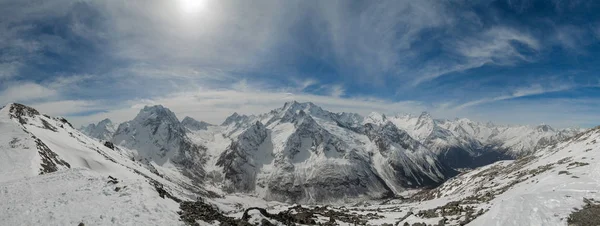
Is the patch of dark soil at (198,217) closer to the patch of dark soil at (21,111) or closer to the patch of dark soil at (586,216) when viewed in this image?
the patch of dark soil at (586,216)

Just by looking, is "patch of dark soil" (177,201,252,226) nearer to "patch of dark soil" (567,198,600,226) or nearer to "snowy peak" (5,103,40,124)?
"patch of dark soil" (567,198,600,226)

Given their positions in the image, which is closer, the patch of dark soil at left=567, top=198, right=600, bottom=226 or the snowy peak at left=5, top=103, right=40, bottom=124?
the patch of dark soil at left=567, top=198, right=600, bottom=226

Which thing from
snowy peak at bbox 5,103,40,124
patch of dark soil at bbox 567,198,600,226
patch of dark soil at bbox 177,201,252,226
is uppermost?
snowy peak at bbox 5,103,40,124

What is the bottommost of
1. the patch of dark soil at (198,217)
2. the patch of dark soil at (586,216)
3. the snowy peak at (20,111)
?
the patch of dark soil at (198,217)

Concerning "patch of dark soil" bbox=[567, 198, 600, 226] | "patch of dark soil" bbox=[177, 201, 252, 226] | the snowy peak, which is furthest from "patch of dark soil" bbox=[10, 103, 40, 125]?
"patch of dark soil" bbox=[567, 198, 600, 226]

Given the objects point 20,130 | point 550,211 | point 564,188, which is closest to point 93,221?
point 550,211

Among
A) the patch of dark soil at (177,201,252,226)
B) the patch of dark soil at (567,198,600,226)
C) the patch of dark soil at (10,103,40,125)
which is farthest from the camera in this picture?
the patch of dark soil at (10,103,40,125)

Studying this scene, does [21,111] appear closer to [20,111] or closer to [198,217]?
[20,111]

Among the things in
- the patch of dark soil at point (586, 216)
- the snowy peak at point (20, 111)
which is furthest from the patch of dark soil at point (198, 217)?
the snowy peak at point (20, 111)

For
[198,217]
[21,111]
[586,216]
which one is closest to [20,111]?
[21,111]

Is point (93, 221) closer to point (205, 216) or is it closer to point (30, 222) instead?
Result: point (30, 222)

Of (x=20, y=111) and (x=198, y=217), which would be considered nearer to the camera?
(x=198, y=217)
